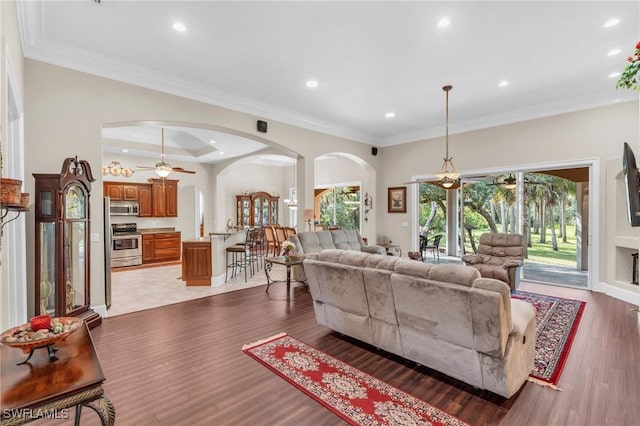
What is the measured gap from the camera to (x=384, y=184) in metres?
8.16

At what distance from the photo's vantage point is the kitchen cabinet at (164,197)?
8.79 meters

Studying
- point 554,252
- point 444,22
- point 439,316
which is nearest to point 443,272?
point 439,316

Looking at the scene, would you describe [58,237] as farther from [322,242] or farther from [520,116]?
[520,116]

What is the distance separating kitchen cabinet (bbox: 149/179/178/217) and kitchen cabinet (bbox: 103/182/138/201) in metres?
0.48

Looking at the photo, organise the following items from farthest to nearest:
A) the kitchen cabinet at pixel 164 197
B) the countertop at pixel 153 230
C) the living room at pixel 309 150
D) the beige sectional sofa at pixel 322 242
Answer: the kitchen cabinet at pixel 164 197 < the countertop at pixel 153 230 < the beige sectional sofa at pixel 322 242 < the living room at pixel 309 150

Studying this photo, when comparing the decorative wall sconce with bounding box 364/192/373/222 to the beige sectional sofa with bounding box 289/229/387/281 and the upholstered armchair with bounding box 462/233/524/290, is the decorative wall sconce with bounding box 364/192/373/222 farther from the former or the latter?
the upholstered armchair with bounding box 462/233/524/290

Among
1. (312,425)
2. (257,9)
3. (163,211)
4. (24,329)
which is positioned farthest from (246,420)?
(163,211)

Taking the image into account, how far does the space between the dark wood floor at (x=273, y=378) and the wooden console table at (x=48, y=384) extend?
0.87 m

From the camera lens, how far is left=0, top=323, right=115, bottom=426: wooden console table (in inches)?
45.3

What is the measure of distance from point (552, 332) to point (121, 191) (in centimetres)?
965

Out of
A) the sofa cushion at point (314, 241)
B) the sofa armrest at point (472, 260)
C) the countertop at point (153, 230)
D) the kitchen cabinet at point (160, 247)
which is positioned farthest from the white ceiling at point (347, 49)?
the countertop at point (153, 230)

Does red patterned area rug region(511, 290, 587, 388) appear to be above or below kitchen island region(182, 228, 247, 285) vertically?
below

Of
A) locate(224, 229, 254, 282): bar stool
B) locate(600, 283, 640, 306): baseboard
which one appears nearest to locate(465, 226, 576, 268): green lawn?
locate(600, 283, 640, 306): baseboard

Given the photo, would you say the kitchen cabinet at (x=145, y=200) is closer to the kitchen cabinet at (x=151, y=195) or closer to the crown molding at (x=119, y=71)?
the kitchen cabinet at (x=151, y=195)
